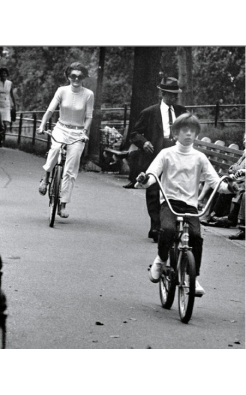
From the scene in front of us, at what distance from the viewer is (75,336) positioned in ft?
18.1

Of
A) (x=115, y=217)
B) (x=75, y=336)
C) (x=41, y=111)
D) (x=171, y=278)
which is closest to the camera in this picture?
(x=75, y=336)

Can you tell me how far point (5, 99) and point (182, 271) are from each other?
57.9 inches

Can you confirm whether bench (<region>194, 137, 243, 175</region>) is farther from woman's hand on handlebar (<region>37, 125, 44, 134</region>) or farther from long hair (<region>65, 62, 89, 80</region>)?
woman's hand on handlebar (<region>37, 125, 44, 134</region>)

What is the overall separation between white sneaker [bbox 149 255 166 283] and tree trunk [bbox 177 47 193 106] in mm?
1044

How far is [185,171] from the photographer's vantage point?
229 inches

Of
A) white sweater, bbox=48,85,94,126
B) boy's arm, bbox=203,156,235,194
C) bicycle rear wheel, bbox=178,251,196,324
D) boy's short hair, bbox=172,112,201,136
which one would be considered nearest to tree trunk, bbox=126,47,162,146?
white sweater, bbox=48,85,94,126

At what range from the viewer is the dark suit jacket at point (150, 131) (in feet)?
21.0

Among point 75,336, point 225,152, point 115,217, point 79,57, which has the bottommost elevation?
point 75,336

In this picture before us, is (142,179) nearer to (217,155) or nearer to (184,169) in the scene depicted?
(184,169)

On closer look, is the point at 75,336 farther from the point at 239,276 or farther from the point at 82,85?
the point at 239,276

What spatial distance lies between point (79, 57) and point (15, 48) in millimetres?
411

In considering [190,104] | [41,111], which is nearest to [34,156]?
[41,111]

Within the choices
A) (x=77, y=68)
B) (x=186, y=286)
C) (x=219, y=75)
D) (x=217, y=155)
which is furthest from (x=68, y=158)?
(x=186, y=286)

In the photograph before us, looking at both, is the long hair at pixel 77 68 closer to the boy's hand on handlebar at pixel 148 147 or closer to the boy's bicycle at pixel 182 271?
the boy's hand on handlebar at pixel 148 147
